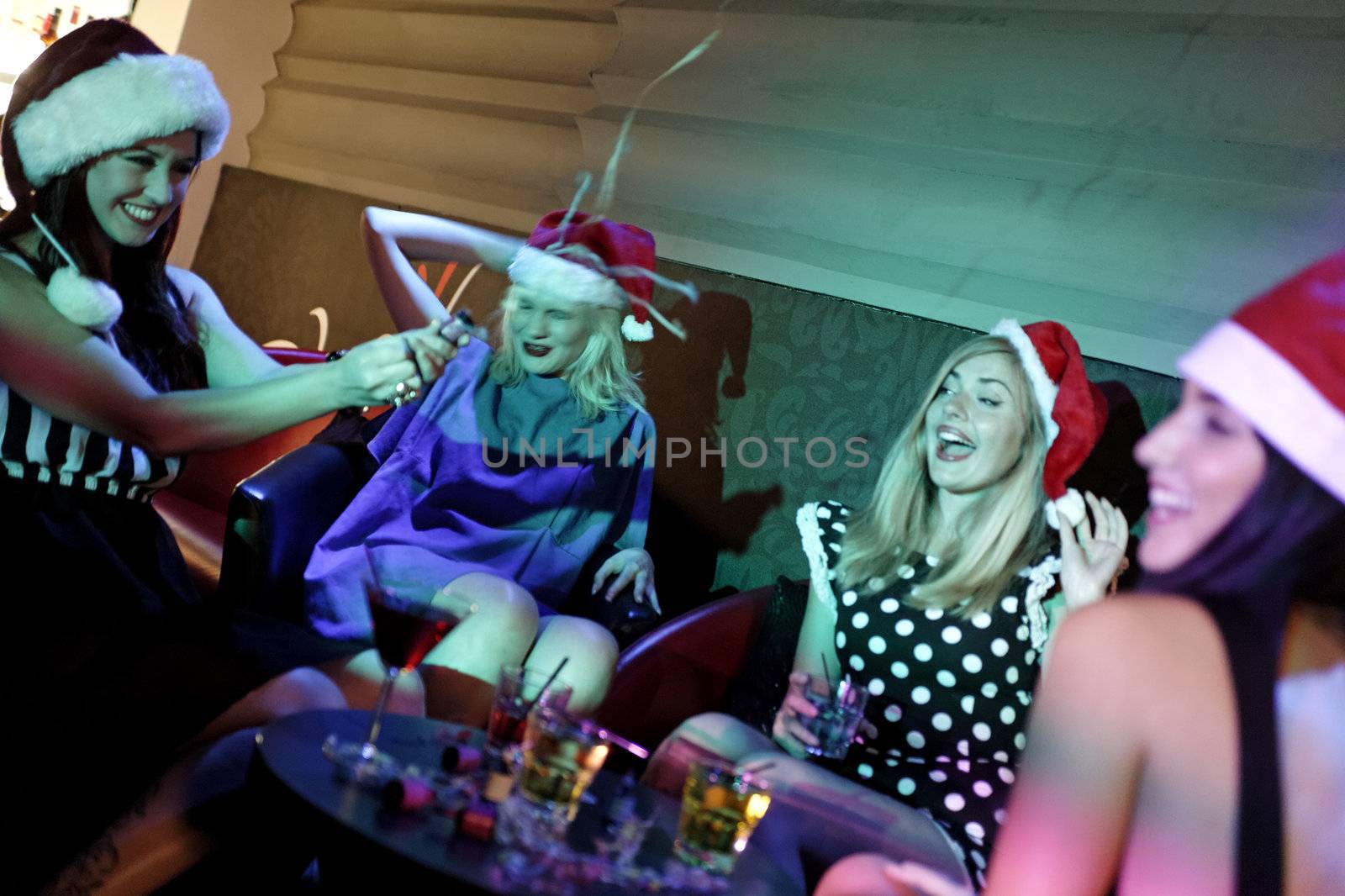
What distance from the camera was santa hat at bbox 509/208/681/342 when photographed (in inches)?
110

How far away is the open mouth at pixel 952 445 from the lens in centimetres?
232

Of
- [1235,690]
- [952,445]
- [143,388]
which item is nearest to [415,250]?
[143,388]

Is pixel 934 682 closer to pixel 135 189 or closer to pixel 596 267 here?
pixel 596 267

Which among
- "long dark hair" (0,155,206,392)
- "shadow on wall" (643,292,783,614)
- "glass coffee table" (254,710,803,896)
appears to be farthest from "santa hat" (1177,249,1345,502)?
"long dark hair" (0,155,206,392)

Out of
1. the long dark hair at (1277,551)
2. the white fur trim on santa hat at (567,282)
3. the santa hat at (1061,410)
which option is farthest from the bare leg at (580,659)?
the long dark hair at (1277,551)

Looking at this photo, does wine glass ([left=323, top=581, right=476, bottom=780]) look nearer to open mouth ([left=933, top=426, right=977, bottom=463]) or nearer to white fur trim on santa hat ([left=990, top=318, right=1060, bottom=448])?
open mouth ([left=933, top=426, right=977, bottom=463])

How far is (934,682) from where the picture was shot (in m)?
2.23

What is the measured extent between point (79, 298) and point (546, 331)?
111 centimetres

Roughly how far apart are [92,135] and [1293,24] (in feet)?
8.08

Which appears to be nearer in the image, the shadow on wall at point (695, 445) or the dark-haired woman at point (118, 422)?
the dark-haired woman at point (118, 422)

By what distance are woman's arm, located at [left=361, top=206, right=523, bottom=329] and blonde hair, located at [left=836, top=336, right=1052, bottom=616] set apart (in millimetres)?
1490

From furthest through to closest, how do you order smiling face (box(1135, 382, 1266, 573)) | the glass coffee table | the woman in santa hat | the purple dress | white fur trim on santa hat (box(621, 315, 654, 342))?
white fur trim on santa hat (box(621, 315, 654, 342)), the purple dress, the glass coffee table, smiling face (box(1135, 382, 1266, 573)), the woman in santa hat

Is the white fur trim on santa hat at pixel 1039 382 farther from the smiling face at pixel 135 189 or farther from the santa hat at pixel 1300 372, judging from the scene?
the smiling face at pixel 135 189

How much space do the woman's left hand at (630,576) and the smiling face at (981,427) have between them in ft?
2.45
